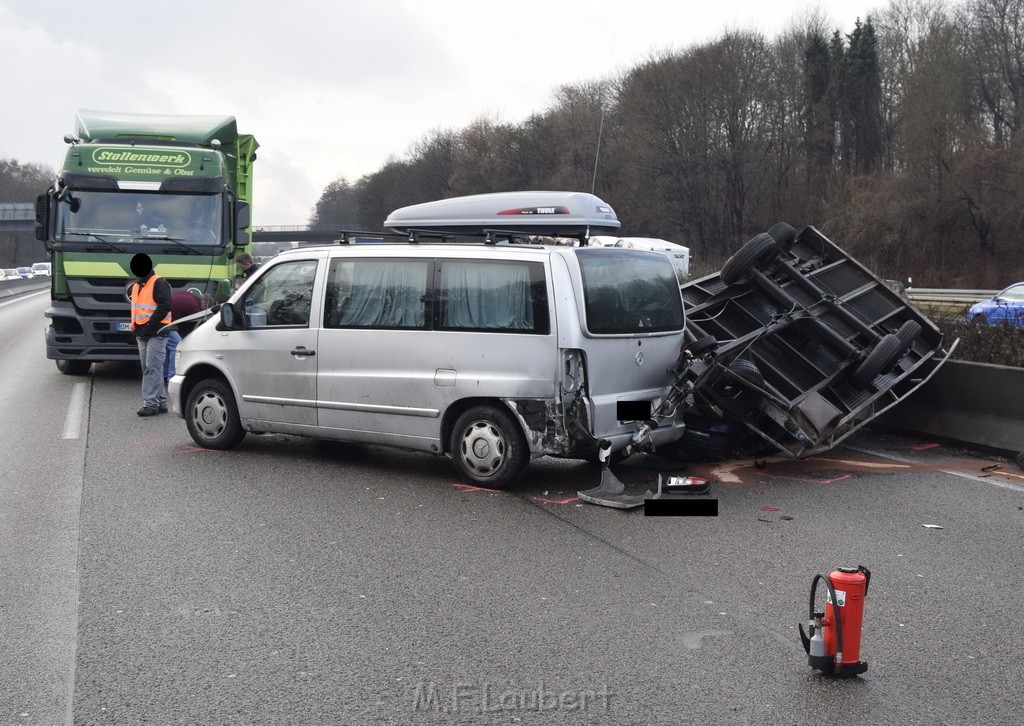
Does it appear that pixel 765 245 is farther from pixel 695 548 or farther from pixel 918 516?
pixel 695 548

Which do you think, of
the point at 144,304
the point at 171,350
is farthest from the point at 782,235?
the point at 171,350

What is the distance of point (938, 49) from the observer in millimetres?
54812

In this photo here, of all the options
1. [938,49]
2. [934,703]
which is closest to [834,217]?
[938,49]

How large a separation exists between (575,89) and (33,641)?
7686 centimetres

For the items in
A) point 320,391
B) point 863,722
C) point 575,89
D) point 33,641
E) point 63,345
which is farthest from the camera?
point 575,89

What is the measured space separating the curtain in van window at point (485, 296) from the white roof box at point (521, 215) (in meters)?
1.14

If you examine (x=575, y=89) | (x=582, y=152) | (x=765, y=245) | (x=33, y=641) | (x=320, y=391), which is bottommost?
(x=33, y=641)

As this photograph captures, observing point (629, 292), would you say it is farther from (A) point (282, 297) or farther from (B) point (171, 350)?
(B) point (171, 350)

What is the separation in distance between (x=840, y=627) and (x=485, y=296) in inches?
180

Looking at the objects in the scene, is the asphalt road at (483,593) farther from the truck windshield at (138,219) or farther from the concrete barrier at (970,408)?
the truck windshield at (138,219)

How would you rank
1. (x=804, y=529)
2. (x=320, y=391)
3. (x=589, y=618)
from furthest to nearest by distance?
(x=320, y=391) → (x=804, y=529) → (x=589, y=618)

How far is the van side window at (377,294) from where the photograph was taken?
8820 millimetres

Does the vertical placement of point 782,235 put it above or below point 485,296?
above

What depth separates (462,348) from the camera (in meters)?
8.49
